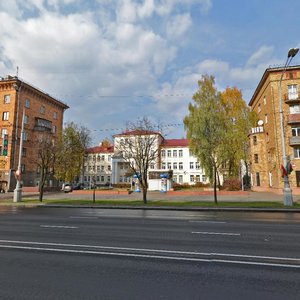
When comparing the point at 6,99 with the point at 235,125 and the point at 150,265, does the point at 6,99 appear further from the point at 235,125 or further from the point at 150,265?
the point at 150,265

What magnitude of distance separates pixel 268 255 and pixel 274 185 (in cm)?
3340

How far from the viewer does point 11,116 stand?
4981 cm

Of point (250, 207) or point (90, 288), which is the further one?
point (250, 207)

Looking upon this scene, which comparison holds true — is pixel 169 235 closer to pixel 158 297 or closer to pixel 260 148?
pixel 158 297

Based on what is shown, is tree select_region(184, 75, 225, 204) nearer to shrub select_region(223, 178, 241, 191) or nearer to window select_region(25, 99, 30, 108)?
shrub select_region(223, 178, 241, 191)

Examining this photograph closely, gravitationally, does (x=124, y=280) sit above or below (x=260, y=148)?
below

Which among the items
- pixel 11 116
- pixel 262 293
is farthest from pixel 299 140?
pixel 11 116

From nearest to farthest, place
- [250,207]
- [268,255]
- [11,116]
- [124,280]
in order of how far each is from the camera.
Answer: [124,280], [268,255], [250,207], [11,116]

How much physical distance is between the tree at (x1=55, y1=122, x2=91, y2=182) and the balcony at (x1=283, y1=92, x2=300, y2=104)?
32028 mm

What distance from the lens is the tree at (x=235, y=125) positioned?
4153cm

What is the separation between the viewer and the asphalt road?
435 centimetres

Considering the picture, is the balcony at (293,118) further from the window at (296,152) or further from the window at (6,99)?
the window at (6,99)

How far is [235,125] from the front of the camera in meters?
44.2

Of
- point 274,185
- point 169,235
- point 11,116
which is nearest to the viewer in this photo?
point 169,235
